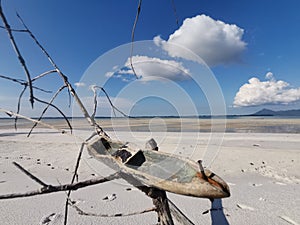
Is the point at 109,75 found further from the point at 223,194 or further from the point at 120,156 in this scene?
the point at 223,194

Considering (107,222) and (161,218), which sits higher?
(161,218)

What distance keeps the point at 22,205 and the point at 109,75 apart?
2105 mm

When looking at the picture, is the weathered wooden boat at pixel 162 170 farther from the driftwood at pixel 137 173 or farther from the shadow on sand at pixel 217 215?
the shadow on sand at pixel 217 215

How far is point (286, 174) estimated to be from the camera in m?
4.65

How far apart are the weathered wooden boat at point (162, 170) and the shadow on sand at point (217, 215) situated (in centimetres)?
160

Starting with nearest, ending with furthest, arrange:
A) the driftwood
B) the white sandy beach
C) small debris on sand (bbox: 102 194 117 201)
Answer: the driftwood
the white sandy beach
small debris on sand (bbox: 102 194 117 201)

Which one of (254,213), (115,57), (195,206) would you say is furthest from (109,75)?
(254,213)

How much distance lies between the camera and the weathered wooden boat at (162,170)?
2.98 feet

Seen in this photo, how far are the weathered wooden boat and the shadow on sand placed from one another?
1.60 meters

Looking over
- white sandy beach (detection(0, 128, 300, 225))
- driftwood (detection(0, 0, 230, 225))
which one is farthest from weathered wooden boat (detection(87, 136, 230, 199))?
white sandy beach (detection(0, 128, 300, 225))

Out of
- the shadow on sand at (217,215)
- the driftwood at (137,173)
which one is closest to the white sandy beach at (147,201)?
the shadow on sand at (217,215)

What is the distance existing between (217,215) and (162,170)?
1.82m

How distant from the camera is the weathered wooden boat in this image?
908 millimetres

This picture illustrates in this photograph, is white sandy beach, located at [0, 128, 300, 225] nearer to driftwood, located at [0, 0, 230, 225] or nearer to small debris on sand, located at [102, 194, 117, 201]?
small debris on sand, located at [102, 194, 117, 201]
